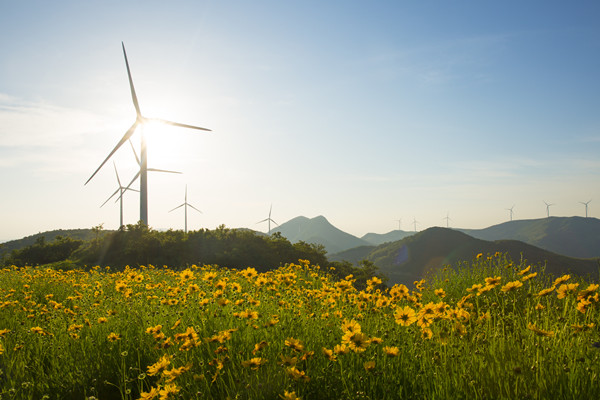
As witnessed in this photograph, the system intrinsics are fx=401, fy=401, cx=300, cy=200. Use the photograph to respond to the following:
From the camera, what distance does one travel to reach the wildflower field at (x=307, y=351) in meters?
3.16

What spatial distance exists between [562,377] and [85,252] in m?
28.1

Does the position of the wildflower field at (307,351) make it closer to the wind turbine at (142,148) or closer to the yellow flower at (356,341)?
the yellow flower at (356,341)

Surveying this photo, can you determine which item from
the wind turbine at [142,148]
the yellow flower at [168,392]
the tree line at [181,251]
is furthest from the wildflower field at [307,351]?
the wind turbine at [142,148]

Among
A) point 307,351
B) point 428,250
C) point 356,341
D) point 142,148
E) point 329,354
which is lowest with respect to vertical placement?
point 428,250

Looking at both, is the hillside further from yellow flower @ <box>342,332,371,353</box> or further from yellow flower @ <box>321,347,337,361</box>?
yellow flower @ <box>342,332,371,353</box>

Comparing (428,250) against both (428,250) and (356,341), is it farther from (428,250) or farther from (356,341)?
(356,341)

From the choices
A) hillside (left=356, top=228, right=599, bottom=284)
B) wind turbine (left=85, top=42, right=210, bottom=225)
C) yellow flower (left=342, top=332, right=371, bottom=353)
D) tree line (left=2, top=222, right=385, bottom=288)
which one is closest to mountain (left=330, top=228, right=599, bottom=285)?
hillside (left=356, top=228, right=599, bottom=284)

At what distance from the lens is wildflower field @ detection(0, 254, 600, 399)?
3164mm

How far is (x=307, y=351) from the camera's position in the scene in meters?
3.82

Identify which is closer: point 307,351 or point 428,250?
point 307,351

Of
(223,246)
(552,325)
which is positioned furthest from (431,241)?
(552,325)

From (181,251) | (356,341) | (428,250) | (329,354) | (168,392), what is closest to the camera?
(168,392)

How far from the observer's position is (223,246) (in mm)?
26766

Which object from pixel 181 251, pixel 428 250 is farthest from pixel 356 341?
pixel 428 250
